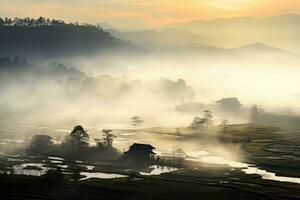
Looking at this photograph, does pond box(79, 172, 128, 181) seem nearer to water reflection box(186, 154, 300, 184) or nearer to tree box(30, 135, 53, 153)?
water reflection box(186, 154, 300, 184)

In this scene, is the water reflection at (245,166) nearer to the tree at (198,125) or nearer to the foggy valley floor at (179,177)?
the foggy valley floor at (179,177)

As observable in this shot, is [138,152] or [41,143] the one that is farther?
[41,143]

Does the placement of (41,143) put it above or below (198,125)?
below

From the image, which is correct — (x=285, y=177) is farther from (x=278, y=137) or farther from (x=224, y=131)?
(x=224, y=131)

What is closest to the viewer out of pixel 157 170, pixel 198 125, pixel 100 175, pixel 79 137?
pixel 100 175

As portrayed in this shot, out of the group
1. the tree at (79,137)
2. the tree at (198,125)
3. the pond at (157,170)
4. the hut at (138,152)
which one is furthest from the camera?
the tree at (198,125)

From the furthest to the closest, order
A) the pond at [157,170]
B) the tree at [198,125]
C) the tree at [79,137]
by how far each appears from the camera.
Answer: the tree at [198,125]
the tree at [79,137]
the pond at [157,170]

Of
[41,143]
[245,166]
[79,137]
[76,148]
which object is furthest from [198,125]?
[41,143]

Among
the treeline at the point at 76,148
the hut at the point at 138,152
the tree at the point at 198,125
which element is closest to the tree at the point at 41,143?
the treeline at the point at 76,148

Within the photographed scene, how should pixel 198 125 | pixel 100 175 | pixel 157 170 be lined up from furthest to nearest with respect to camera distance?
pixel 198 125, pixel 157 170, pixel 100 175

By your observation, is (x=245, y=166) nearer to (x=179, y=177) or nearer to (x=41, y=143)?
(x=179, y=177)
